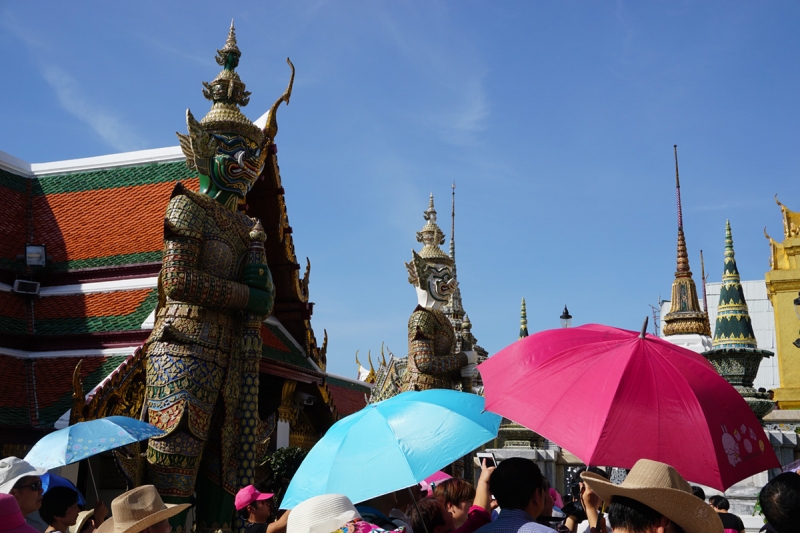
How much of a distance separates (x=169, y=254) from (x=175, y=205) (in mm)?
513

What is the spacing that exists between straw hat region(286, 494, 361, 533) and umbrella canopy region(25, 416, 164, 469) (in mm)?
3879

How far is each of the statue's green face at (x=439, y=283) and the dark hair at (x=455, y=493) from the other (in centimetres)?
841

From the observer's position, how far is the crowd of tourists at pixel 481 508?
305 centimetres

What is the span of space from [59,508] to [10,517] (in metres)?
1.56

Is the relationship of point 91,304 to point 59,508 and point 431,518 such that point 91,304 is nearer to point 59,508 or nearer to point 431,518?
point 59,508

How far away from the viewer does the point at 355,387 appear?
2081 cm

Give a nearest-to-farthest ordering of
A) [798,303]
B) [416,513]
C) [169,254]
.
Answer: [416,513] → [169,254] → [798,303]

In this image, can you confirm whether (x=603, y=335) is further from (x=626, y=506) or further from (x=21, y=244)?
(x=21, y=244)

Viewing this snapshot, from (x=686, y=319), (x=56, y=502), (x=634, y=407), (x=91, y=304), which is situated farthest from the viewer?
(x=686, y=319)

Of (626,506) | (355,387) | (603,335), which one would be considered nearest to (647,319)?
(603,335)

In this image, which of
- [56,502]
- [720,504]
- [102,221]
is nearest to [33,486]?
[56,502]

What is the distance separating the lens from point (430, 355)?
12289mm

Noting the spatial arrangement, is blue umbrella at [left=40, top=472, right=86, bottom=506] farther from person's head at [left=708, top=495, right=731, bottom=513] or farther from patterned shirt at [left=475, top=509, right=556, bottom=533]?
person's head at [left=708, top=495, right=731, bottom=513]

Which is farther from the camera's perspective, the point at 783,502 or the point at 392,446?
the point at 392,446
